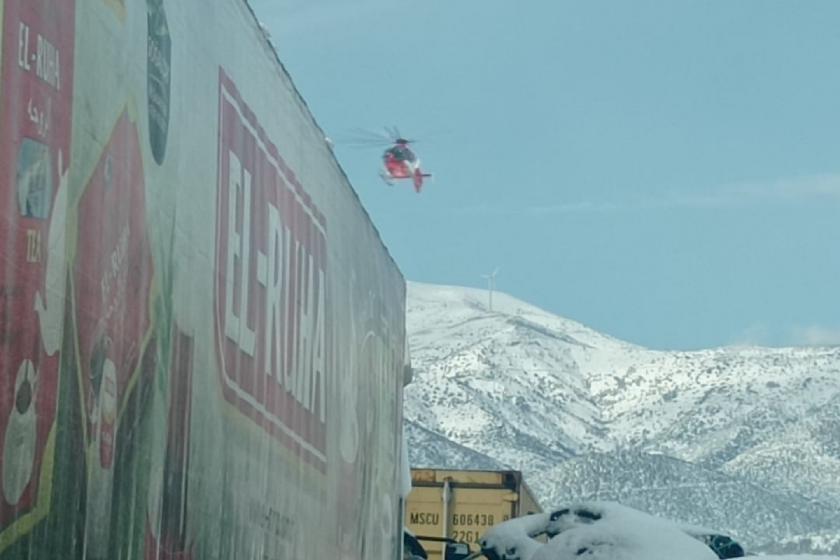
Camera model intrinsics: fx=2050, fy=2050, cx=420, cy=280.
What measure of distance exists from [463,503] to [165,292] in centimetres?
1275

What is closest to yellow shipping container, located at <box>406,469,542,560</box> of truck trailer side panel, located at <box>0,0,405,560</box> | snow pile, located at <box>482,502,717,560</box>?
snow pile, located at <box>482,502,717,560</box>

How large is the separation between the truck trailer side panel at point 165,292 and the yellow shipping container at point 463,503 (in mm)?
8925

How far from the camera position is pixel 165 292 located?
6148 mm

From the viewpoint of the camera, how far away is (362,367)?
1040 cm

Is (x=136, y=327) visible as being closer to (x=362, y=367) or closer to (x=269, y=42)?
(x=269, y=42)

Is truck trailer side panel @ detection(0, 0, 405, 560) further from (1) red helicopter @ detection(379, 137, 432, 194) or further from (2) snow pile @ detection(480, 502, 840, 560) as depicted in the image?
(1) red helicopter @ detection(379, 137, 432, 194)

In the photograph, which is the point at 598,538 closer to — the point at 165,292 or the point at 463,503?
the point at 463,503

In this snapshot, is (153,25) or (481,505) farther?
(481,505)

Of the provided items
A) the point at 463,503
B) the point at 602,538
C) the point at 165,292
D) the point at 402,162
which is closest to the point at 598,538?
the point at 602,538

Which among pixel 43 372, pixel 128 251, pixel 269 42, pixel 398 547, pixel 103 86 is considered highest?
pixel 269 42

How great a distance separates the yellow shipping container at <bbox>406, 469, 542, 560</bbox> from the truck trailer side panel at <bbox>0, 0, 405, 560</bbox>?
892 centimetres

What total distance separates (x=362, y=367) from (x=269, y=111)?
2812mm

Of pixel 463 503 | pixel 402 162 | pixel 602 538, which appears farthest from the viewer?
pixel 402 162

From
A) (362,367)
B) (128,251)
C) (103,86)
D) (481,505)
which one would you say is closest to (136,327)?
(128,251)
